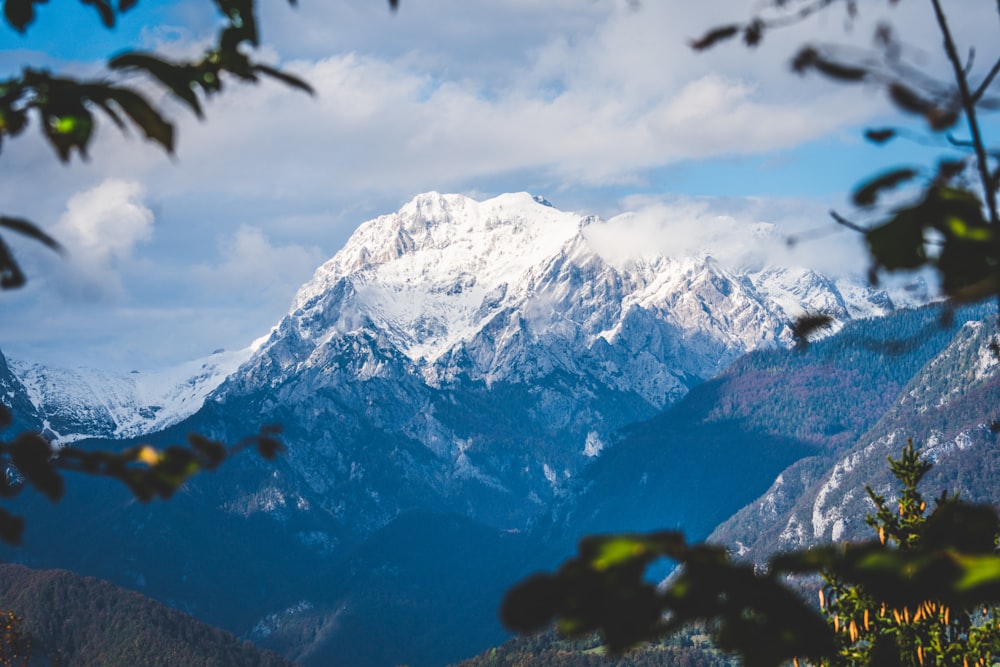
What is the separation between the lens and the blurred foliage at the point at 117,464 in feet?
12.4

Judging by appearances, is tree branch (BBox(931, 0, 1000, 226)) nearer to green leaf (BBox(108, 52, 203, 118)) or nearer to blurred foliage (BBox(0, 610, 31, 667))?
green leaf (BBox(108, 52, 203, 118))

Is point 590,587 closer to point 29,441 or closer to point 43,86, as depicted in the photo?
point 29,441

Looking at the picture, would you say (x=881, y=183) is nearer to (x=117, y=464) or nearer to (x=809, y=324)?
(x=809, y=324)

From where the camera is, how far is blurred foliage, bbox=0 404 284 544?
12.4 feet

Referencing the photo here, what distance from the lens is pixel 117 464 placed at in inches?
155

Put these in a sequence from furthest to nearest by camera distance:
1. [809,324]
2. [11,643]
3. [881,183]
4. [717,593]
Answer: [11,643]
[809,324]
[881,183]
[717,593]

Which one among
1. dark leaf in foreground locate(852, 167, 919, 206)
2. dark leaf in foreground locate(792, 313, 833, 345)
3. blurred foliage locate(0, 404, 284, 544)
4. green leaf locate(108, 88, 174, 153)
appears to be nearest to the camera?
dark leaf in foreground locate(852, 167, 919, 206)

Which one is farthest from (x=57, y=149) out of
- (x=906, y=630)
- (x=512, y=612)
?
(x=906, y=630)


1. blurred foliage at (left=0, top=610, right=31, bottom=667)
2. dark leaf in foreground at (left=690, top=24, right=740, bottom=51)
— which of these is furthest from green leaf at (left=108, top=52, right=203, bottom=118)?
blurred foliage at (left=0, top=610, right=31, bottom=667)

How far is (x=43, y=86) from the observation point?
13.5 ft

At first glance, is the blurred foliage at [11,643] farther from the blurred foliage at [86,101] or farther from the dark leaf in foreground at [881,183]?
the dark leaf in foreground at [881,183]

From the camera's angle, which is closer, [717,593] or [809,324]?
[717,593]

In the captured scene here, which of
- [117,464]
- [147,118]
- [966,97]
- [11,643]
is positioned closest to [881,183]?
[966,97]

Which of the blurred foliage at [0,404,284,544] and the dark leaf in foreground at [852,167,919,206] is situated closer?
the dark leaf in foreground at [852,167,919,206]
